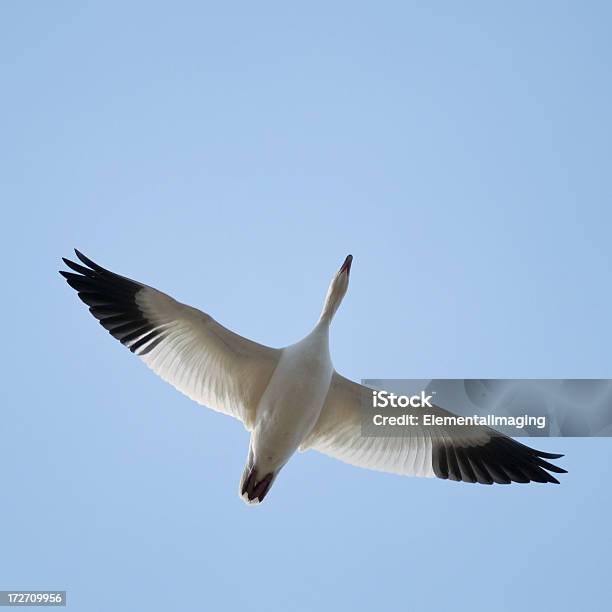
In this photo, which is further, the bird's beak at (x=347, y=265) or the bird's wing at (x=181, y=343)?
the bird's beak at (x=347, y=265)

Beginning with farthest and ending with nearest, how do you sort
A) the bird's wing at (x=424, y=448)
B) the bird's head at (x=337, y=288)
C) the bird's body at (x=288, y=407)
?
1. the bird's head at (x=337, y=288)
2. the bird's wing at (x=424, y=448)
3. the bird's body at (x=288, y=407)

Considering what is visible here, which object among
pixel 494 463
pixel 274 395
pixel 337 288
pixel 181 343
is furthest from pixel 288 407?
pixel 494 463

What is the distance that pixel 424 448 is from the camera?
14102 millimetres

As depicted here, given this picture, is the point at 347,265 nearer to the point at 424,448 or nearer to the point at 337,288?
the point at 337,288

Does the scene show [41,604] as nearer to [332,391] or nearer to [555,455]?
[332,391]

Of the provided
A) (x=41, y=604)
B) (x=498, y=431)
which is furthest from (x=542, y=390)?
(x=41, y=604)

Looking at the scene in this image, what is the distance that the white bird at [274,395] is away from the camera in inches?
525

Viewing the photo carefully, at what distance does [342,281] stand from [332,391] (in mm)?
1657

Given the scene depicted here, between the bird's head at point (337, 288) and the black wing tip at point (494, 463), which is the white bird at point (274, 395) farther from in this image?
the bird's head at point (337, 288)

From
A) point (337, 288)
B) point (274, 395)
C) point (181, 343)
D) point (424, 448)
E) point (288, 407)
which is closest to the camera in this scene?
point (288, 407)

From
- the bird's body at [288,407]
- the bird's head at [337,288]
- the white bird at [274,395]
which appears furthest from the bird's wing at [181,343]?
the bird's head at [337,288]

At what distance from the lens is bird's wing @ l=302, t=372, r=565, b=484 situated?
13.8 meters

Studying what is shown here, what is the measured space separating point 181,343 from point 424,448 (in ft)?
11.2

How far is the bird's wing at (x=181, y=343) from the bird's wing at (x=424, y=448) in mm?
1032
